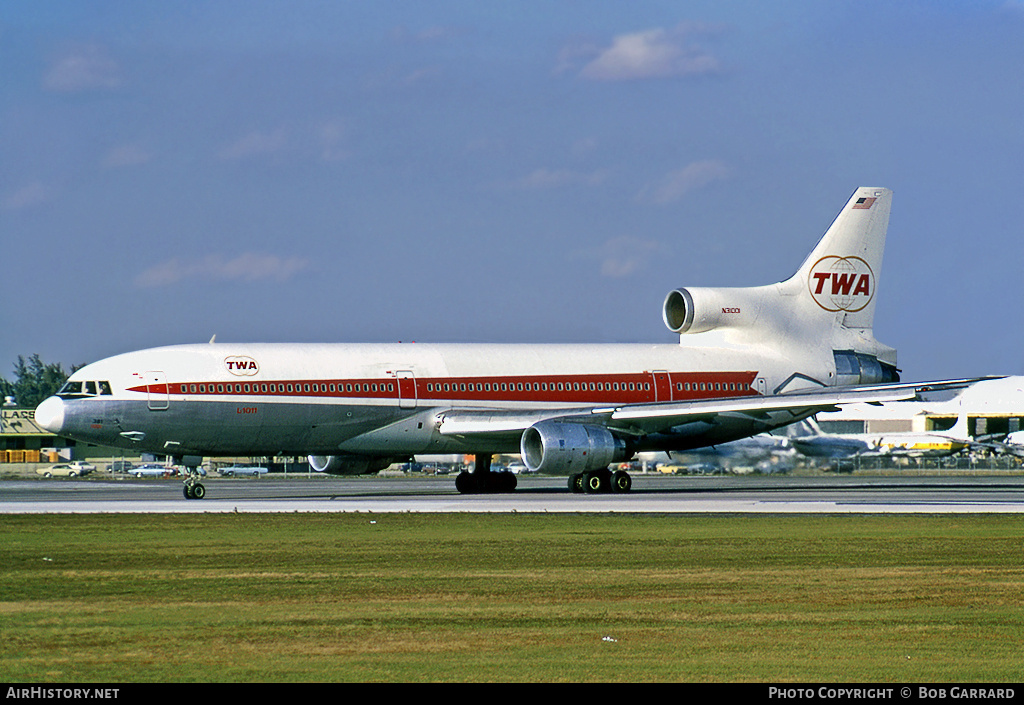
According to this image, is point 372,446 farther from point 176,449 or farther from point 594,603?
point 594,603

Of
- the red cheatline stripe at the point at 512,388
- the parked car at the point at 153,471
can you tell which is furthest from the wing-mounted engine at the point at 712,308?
the parked car at the point at 153,471

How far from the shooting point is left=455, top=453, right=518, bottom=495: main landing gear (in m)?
47.6

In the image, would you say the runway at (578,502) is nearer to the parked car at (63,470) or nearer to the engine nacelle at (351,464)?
the engine nacelle at (351,464)

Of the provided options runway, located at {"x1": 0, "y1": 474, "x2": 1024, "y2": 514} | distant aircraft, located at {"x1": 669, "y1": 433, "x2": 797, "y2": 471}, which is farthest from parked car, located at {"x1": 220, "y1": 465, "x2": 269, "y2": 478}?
runway, located at {"x1": 0, "y1": 474, "x2": 1024, "y2": 514}

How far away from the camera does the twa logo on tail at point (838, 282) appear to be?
51969 mm

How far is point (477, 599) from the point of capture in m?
16.3

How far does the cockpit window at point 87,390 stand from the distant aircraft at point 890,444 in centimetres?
3831

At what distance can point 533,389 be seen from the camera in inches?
1816

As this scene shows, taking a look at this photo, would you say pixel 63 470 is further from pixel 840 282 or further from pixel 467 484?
pixel 840 282

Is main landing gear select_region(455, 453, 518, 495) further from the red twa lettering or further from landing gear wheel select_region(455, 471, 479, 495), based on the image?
the red twa lettering

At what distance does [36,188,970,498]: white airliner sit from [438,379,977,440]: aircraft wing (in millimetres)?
64

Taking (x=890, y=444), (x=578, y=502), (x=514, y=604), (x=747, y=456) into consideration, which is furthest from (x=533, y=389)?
(x=890, y=444)

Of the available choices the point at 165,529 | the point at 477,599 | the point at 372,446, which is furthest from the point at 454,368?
the point at 477,599
